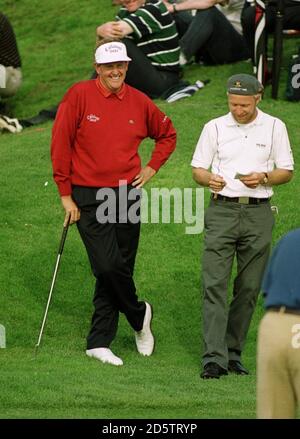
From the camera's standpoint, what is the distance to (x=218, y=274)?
34.8 ft

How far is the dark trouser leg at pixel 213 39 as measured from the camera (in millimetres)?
17875

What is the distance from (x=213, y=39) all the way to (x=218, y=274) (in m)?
8.29

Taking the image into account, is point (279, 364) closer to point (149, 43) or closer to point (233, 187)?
point (233, 187)

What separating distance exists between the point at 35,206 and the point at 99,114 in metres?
3.55

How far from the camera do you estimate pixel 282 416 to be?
7094mm

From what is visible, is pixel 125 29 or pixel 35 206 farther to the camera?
pixel 125 29

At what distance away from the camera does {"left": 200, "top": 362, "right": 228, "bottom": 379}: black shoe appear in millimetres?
10438

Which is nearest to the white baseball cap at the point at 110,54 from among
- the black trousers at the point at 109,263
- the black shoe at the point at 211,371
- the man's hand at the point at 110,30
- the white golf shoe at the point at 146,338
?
the black trousers at the point at 109,263

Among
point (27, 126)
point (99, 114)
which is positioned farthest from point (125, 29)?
point (99, 114)

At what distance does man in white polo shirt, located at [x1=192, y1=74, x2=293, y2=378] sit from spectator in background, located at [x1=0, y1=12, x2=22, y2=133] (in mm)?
7099

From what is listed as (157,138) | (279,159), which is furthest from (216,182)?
(157,138)

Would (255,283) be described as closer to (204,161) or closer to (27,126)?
(204,161)

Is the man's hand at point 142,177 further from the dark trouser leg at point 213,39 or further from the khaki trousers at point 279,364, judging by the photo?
the dark trouser leg at point 213,39

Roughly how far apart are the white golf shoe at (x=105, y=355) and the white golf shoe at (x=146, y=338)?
0.40 m
